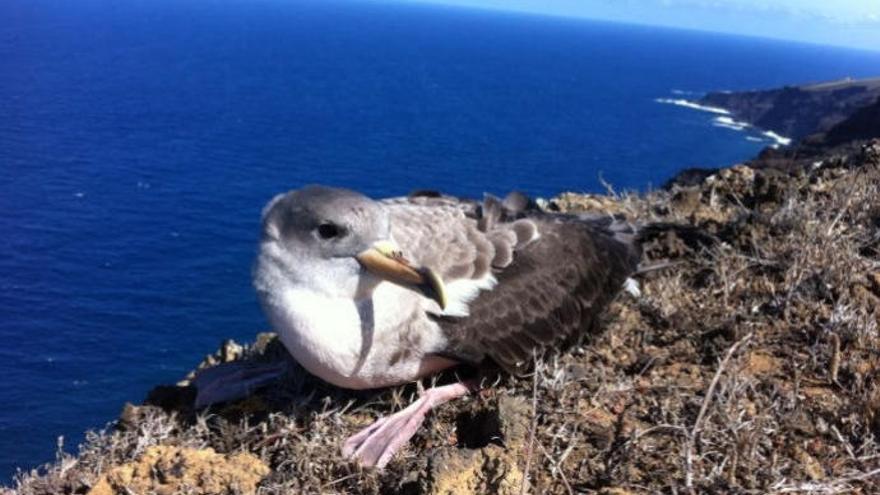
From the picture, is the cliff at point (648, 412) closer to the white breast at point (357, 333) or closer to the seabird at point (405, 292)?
the seabird at point (405, 292)

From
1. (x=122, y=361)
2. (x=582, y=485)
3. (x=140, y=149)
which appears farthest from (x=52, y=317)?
(x=582, y=485)

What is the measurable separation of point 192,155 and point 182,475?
190 ft

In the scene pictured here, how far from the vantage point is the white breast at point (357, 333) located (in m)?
4.32

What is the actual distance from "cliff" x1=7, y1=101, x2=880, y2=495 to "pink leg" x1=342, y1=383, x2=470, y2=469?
68mm

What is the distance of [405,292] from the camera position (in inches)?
180

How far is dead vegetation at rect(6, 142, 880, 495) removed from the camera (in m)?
3.85

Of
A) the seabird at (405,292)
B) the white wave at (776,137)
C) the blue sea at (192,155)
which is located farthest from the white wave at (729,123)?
the seabird at (405,292)

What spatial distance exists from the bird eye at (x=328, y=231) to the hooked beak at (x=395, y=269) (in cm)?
17

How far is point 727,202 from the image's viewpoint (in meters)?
7.83

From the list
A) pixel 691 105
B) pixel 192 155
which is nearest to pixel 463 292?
pixel 192 155

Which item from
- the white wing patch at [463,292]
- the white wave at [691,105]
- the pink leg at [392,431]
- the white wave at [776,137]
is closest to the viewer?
the pink leg at [392,431]

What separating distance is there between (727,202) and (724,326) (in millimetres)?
2971

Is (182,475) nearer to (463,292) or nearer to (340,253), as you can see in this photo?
(340,253)

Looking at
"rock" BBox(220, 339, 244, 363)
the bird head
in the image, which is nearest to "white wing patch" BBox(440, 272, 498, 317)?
the bird head
